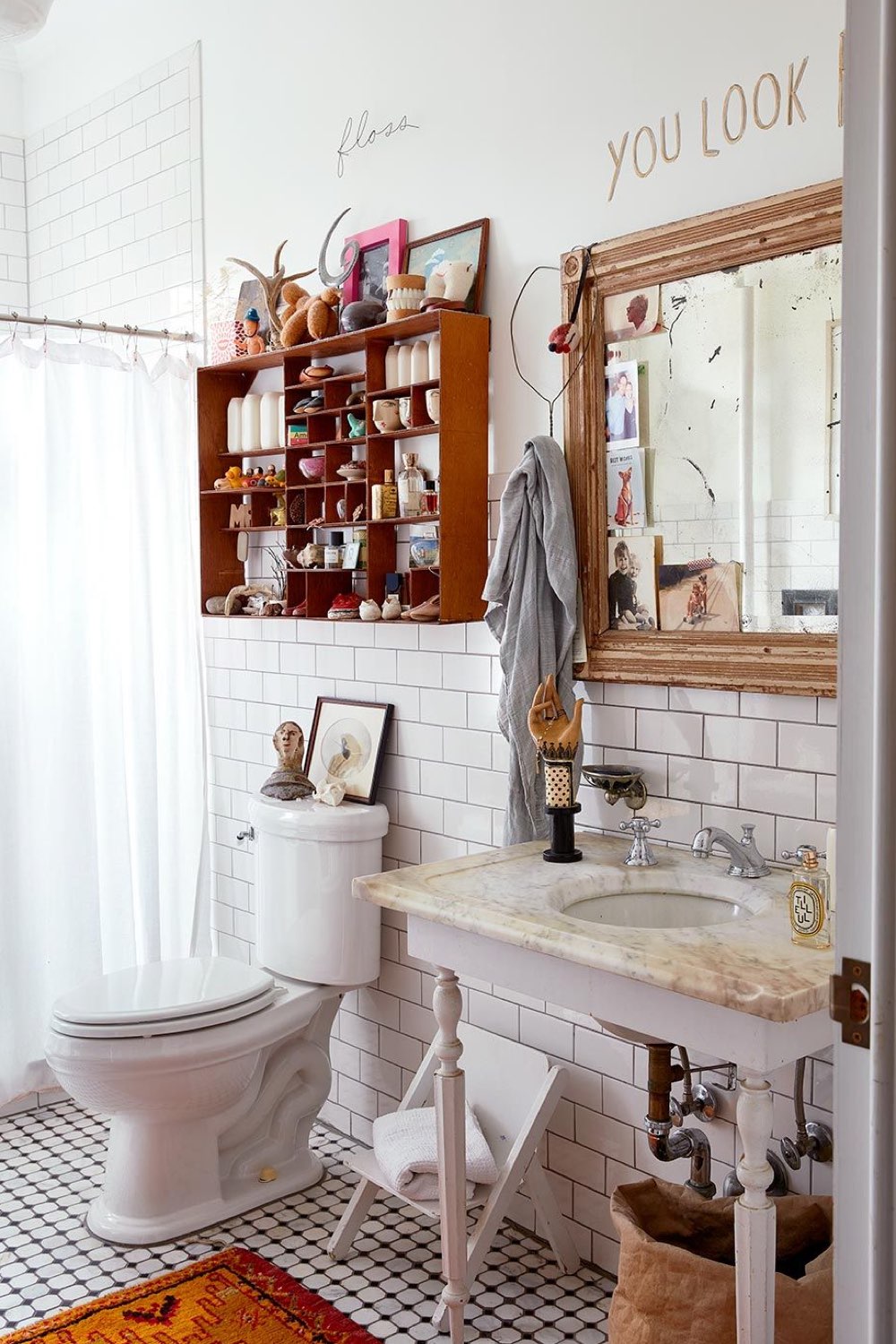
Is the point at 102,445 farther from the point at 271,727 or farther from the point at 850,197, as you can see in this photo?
the point at 850,197

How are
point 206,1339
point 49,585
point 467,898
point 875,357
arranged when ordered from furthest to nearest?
point 49,585, point 206,1339, point 467,898, point 875,357

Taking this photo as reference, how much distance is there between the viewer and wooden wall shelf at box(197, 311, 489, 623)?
2.79 meters

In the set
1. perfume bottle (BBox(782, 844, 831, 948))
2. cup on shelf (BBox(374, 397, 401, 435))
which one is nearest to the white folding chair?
perfume bottle (BBox(782, 844, 831, 948))

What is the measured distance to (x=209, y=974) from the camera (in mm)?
3002

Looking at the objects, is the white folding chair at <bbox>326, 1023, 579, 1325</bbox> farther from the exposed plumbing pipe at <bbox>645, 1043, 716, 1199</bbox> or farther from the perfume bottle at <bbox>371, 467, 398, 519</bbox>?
the perfume bottle at <bbox>371, 467, 398, 519</bbox>

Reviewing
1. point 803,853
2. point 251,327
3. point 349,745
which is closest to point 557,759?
point 803,853

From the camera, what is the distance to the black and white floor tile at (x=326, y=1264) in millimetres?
2473

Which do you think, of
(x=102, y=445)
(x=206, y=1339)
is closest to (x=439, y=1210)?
(x=206, y=1339)

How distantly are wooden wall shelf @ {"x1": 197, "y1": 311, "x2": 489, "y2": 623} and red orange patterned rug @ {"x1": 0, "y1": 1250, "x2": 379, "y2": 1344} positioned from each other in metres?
1.47

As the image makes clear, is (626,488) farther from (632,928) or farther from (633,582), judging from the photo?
(632,928)

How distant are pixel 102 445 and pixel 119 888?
1.28 m

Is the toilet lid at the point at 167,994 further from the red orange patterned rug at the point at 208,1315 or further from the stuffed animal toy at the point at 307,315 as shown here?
the stuffed animal toy at the point at 307,315

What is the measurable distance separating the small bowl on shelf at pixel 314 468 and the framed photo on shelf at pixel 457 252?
536mm

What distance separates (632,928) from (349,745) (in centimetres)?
142
